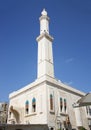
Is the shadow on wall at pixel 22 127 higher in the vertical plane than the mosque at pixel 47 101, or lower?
lower

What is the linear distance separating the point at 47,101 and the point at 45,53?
35.9ft

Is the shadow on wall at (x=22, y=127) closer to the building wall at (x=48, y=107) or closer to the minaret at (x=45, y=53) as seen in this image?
the building wall at (x=48, y=107)

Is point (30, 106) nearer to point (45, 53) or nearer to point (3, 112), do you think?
point (45, 53)

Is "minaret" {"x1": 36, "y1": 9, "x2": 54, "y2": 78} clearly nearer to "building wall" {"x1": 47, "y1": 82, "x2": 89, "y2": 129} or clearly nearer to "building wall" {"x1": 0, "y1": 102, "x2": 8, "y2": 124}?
"building wall" {"x1": 47, "y1": 82, "x2": 89, "y2": 129}

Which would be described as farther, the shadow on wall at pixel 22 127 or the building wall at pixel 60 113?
the building wall at pixel 60 113

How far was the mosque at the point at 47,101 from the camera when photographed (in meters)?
29.1

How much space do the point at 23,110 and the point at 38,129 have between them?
25.5 ft

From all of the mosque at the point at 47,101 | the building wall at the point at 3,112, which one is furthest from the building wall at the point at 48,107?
the building wall at the point at 3,112

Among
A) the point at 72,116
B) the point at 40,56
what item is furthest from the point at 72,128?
the point at 40,56

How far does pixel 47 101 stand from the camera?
29.3 meters

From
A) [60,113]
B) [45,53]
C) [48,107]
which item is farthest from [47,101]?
[45,53]

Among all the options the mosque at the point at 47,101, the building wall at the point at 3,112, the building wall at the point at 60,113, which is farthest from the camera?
the building wall at the point at 3,112

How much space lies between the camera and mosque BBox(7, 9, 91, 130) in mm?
29062

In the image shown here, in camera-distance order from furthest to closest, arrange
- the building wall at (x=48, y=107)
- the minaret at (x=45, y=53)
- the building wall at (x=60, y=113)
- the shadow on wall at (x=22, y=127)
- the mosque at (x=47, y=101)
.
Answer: the minaret at (x=45, y=53)
the mosque at (x=47, y=101)
the building wall at (x=60, y=113)
the building wall at (x=48, y=107)
the shadow on wall at (x=22, y=127)
